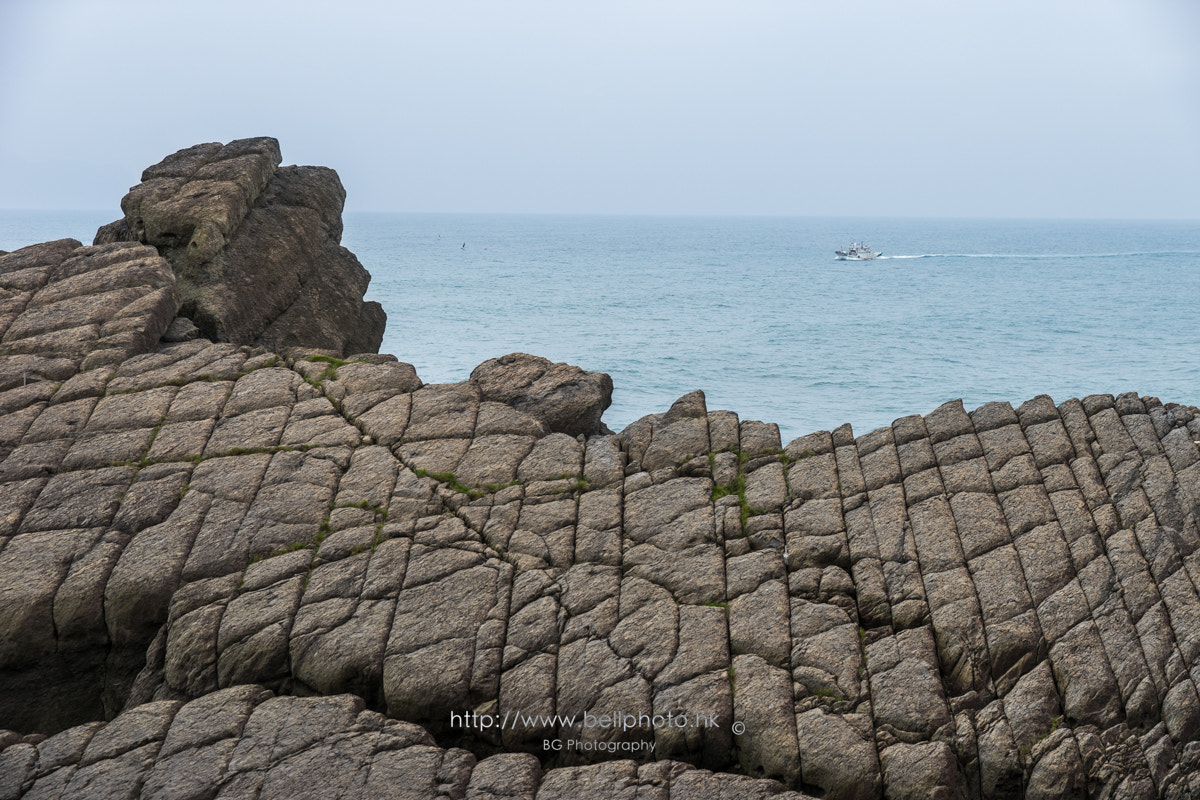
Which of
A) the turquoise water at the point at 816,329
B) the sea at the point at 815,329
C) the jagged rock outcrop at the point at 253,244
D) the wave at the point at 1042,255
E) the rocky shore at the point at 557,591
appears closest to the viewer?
the rocky shore at the point at 557,591

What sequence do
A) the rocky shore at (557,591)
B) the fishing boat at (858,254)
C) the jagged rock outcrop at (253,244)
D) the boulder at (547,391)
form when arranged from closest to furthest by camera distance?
1. the rocky shore at (557,591)
2. the boulder at (547,391)
3. the jagged rock outcrop at (253,244)
4. the fishing boat at (858,254)

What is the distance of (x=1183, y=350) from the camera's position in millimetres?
76250

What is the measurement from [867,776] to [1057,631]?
3330 mm

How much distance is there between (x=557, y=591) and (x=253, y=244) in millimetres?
12886

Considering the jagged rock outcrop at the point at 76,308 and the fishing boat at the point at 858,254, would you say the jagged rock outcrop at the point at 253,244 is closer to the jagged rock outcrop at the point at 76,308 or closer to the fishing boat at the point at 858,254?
the jagged rock outcrop at the point at 76,308

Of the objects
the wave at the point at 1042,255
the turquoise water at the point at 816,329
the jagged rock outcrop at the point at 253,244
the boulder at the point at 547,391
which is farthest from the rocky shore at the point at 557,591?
the wave at the point at 1042,255

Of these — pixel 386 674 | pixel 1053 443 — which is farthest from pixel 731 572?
pixel 1053 443

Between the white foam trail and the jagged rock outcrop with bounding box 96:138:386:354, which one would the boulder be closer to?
the jagged rock outcrop with bounding box 96:138:386:354

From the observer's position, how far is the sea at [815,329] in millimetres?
62094

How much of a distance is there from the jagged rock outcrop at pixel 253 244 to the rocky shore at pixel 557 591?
120 inches

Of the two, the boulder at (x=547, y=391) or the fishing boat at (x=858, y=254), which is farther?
the fishing boat at (x=858, y=254)

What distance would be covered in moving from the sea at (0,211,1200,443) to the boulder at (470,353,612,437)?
124ft

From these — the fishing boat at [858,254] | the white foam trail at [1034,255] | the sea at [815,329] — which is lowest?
the sea at [815,329]

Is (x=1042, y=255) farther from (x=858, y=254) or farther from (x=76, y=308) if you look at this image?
(x=76, y=308)
